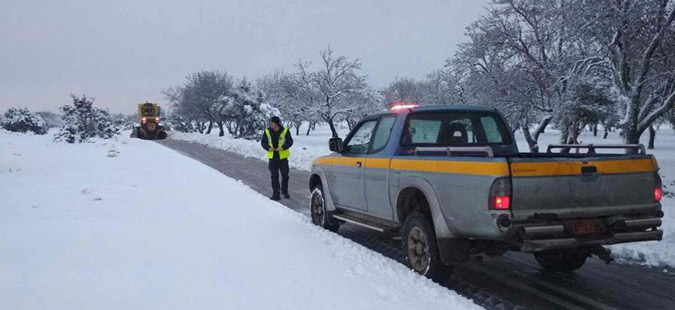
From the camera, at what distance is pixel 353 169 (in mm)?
6871

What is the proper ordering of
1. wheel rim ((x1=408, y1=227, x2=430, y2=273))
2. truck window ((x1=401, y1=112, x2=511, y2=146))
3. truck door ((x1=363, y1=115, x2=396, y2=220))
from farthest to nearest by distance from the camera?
truck window ((x1=401, y1=112, x2=511, y2=146)) → truck door ((x1=363, y1=115, x2=396, y2=220)) → wheel rim ((x1=408, y1=227, x2=430, y2=273))

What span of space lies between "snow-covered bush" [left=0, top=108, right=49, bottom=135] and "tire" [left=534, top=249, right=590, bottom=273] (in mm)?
63333

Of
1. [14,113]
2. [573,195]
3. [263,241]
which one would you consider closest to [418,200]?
[573,195]

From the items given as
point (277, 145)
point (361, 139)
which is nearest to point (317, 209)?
point (361, 139)

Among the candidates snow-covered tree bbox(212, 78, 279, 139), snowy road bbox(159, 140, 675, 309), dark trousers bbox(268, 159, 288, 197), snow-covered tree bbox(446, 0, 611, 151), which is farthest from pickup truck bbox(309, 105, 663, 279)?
snow-covered tree bbox(212, 78, 279, 139)

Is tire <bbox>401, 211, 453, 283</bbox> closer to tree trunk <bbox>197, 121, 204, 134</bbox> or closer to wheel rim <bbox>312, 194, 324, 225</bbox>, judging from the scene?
wheel rim <bbox>312, 194, 324, 225</bbox>

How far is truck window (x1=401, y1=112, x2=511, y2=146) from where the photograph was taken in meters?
6.11

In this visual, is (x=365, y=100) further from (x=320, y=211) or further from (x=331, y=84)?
(x=320, y=211)

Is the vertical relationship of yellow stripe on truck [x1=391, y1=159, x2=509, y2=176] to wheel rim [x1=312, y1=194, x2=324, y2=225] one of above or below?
above

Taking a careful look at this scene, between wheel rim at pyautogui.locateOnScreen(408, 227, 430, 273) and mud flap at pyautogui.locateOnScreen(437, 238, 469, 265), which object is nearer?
mud flap at pyautogui.locateOnScreen(437, 238, 469, 265)

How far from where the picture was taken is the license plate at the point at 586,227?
439cm

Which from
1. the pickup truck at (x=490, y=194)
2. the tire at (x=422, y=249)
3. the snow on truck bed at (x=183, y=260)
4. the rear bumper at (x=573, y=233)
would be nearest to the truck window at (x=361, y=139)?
the pickup truck at (x=490, y=194)

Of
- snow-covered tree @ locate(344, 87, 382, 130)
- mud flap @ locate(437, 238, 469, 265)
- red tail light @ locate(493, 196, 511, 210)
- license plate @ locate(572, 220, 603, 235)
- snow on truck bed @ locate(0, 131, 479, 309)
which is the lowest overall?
snow on truck bed @ locate(0, 131, 479, 309)

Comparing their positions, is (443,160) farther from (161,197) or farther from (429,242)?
(161,197)
